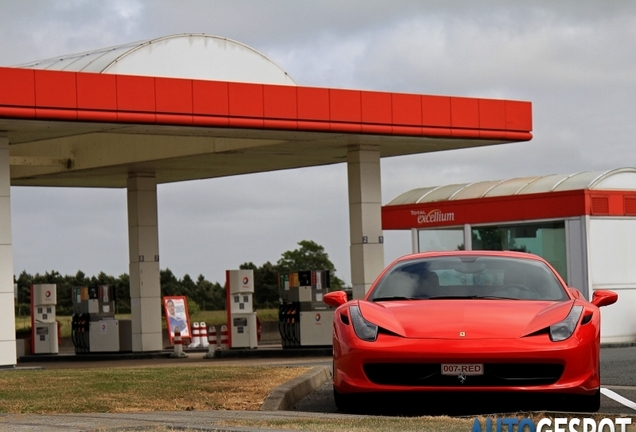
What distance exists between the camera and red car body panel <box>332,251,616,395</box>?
837 cm

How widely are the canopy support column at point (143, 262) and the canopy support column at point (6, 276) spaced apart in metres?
8.98

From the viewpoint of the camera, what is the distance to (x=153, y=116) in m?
20.1

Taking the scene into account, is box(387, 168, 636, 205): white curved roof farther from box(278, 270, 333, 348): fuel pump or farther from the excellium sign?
box(278, 270, 333, 348): fuel pump

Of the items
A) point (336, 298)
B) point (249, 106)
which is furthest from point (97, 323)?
point (336, 298)

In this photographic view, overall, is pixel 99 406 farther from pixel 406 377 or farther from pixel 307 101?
pixel 307 101

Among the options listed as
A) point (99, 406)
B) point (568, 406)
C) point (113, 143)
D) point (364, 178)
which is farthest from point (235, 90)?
point (568, 406)

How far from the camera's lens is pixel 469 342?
8.40 metres

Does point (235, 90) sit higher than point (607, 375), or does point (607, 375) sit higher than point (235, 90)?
point (235, 90)

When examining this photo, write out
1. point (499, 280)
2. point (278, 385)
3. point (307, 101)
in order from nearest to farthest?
point (499, 280), point (278, 385), point (307, 101)

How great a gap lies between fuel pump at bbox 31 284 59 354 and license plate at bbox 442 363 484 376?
2553 cm

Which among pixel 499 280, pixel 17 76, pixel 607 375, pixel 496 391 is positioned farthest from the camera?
pixel 17 76

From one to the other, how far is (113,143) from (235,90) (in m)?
6.88

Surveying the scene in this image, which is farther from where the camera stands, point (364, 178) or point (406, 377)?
point (364, 178)

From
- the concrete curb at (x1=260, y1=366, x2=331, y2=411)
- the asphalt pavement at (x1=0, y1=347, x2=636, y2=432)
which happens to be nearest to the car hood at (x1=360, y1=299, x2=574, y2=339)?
the asphalt pavement at (x1=0, y1=347, x2=636, y2=432)
